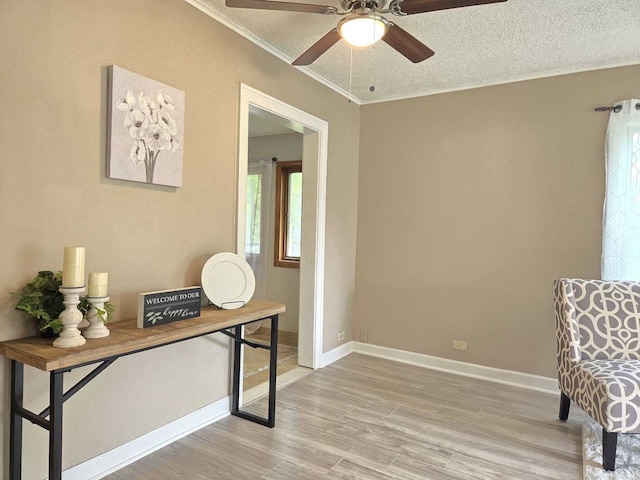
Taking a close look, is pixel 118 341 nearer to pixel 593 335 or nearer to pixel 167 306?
pixel 167 306

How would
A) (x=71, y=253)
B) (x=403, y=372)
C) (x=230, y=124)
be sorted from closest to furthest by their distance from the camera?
1. (x=71, y=253)
2. (x=230, y=124)
3. (x=403, y=372)

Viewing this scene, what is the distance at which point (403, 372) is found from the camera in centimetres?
369

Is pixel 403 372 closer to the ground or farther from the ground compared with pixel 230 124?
closer to the ground

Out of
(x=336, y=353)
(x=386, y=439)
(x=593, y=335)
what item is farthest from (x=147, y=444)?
(x=593, y=335)

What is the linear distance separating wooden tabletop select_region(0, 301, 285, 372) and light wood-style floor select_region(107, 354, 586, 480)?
2.47 ft

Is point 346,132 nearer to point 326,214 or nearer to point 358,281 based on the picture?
point 326,214


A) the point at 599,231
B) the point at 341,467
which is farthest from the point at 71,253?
the point at 599,231

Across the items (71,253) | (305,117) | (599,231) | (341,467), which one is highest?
(305,117)

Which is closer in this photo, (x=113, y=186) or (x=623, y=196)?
(x=113, y=186)

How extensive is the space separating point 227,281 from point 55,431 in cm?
118

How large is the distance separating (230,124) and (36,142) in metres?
1.18

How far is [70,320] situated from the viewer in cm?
→ 161

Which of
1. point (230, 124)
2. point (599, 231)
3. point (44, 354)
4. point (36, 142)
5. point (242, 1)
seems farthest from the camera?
point (599, 231)

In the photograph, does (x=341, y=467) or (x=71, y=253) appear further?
(x=341, y=467)
